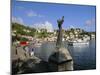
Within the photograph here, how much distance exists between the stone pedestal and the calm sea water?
0.17 feet

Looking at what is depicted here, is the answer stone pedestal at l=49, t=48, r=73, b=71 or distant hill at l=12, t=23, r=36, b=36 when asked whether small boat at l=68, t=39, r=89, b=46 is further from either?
distant hill at l=12, t=23, r=36, b=36

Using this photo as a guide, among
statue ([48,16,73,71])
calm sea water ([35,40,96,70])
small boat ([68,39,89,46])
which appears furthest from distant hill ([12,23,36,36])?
small boat ([68,39,89,46])

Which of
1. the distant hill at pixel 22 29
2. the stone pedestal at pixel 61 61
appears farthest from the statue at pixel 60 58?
Result: the distant hill at pixel 22 29

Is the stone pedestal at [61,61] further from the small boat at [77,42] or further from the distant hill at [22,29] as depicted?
the distant hill at [22,29]

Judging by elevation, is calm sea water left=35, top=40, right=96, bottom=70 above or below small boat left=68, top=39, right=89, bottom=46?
below

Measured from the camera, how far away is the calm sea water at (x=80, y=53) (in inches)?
95.4

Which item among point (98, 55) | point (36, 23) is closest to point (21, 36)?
point (36, 23)

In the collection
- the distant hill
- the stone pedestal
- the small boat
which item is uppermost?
the distant hill

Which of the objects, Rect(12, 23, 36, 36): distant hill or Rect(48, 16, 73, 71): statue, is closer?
Rect(12, 23, 36, 36): distant hill

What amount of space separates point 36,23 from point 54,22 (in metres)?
0.22

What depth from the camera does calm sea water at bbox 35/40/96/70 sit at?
242cm

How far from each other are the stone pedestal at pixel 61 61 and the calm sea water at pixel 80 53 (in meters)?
0.05

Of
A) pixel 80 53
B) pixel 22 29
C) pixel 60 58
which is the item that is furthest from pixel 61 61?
pixel 22 29

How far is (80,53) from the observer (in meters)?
2.55
